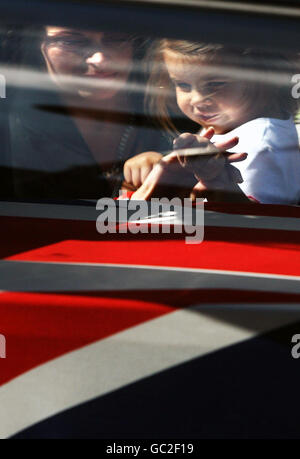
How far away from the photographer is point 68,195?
140cm

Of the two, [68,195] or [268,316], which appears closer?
[268,316]

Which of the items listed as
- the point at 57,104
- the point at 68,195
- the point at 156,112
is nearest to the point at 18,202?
the point at 68,195

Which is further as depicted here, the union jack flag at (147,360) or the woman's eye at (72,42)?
the woman's eye at (72,42)

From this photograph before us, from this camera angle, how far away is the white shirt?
141cm

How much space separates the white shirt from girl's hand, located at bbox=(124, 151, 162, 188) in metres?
0.14

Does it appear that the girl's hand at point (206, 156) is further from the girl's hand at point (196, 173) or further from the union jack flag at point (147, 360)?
the union jack flag at point (147, 360)

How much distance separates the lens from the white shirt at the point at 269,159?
141 cm

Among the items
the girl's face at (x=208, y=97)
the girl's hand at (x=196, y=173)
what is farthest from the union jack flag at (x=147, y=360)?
the girl's face at (x=208, y=97)

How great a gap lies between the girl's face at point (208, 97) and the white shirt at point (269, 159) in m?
0.03

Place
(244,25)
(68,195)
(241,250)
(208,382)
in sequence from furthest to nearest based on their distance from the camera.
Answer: (68,195), (244,25), (241,250), (208,382)

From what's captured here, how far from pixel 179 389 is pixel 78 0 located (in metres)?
0.79

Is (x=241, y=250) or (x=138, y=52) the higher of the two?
(x=138, y=52)

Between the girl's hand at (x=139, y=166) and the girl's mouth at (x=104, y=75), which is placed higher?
the girl's mouth at (x=104, y=75)
